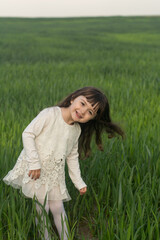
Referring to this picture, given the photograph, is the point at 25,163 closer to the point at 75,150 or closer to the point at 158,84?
the point at 75,150

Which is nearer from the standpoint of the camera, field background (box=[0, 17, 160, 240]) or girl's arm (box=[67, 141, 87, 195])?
field background (box=[0, 17, 160, 240])

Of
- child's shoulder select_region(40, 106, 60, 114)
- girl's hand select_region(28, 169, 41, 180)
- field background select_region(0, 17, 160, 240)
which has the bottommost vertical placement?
field background select_region(0, 17, 160, 240)

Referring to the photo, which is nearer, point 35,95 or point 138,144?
point 138,144

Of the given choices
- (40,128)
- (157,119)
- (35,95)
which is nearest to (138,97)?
(157,119)

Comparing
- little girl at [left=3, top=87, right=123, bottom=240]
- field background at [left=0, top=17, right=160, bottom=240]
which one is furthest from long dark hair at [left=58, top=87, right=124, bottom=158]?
field background at [left=0, top=17, right=160, bottom=240]

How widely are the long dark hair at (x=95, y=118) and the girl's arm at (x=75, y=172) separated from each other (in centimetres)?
11

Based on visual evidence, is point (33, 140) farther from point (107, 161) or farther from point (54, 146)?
point (107, 161)

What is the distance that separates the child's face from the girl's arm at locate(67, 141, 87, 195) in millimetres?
230

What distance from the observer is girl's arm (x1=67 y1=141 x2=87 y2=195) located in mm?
1563

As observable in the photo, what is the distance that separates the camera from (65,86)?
14.2 ft

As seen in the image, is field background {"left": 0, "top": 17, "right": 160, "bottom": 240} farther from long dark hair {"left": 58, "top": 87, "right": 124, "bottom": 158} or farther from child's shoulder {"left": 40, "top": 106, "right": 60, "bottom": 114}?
child's shoulder {"left": 40, "top": 106, "right": 60, "bottom": 114}

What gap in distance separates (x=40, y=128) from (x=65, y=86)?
2.93 m

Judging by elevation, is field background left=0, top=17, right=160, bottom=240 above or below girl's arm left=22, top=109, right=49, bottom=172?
below

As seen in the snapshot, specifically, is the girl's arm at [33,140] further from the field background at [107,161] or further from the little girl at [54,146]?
the field background at [107,161]
